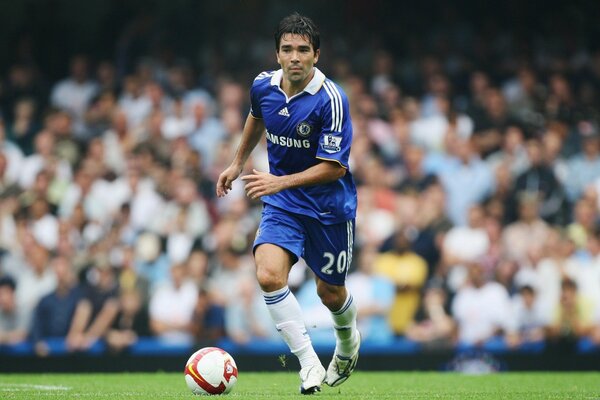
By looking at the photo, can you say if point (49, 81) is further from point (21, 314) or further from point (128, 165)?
point (21, 314)

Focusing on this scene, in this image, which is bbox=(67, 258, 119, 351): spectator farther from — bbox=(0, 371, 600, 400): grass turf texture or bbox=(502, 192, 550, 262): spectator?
bbox=(502, 192, 550, 262): spectator

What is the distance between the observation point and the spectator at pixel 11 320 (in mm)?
12961

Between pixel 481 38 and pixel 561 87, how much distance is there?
71.8 inches

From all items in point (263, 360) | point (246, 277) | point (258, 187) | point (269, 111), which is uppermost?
point (269, 111)

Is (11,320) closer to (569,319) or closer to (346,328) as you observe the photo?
→ (346,328)

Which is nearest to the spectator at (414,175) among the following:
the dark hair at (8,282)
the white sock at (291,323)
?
the dark hair at (8,282)

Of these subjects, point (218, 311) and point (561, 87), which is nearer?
point (218, 311)

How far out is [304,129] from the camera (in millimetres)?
7664

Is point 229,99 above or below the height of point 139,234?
above

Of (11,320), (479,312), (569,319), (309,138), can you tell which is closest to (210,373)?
(309,138)

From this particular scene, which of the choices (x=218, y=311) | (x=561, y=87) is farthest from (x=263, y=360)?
(x=561, y=87)

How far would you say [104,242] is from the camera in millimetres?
13781

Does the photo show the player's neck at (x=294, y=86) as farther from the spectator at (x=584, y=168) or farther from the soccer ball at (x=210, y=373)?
the spectator at (x=584, y=168)

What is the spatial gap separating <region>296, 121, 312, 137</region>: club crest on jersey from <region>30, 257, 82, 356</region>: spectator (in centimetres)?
606
